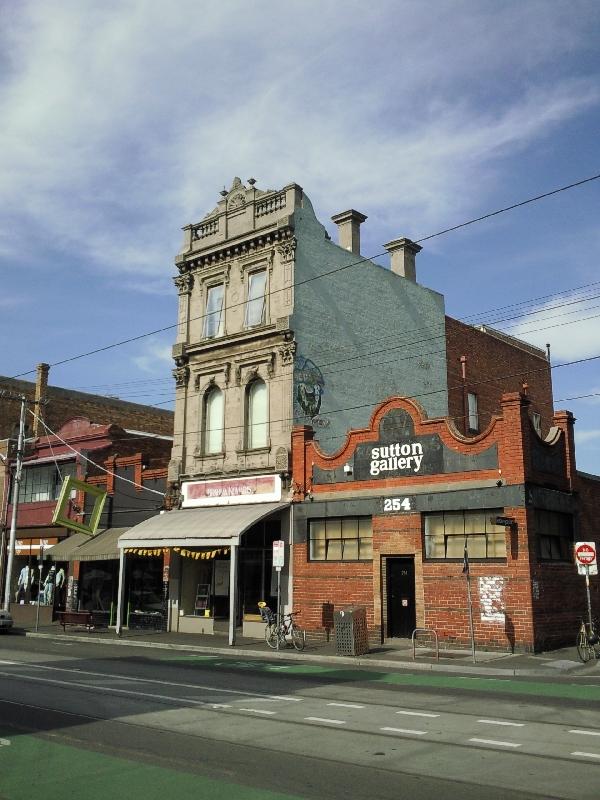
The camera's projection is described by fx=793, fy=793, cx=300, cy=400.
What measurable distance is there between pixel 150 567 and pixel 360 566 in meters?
10.7

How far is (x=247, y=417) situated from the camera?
29531mm

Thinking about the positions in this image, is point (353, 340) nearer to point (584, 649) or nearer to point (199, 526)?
point (199, 526)

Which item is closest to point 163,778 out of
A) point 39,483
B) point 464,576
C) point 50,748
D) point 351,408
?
point 50,748

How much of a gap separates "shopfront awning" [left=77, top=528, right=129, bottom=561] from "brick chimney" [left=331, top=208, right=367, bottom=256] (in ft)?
49.8

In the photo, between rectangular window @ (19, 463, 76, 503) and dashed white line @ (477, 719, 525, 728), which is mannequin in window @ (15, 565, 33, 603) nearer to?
rectangular window @ (19, 463, 76, 503)

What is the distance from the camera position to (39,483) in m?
39.2

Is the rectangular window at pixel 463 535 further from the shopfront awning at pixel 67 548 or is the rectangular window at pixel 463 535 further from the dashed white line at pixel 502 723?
the shopfront awning at pixel 67 548

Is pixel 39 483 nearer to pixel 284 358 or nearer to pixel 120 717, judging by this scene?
pixel 284 358

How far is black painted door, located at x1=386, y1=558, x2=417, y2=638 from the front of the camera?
23.5 meters

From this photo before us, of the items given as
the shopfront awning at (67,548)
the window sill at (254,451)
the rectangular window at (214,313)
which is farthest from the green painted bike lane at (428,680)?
the rectangular window at (214,313)

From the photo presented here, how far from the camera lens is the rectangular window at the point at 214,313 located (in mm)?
31156

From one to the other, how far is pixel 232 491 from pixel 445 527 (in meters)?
8.89

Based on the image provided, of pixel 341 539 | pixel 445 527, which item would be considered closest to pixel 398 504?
pixel 445 527

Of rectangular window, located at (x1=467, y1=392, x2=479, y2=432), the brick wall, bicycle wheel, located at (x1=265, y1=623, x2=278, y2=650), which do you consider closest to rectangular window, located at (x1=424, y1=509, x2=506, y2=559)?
bicycle wheel, located at (x1=265, y1=623, x2=278, y2=650)
